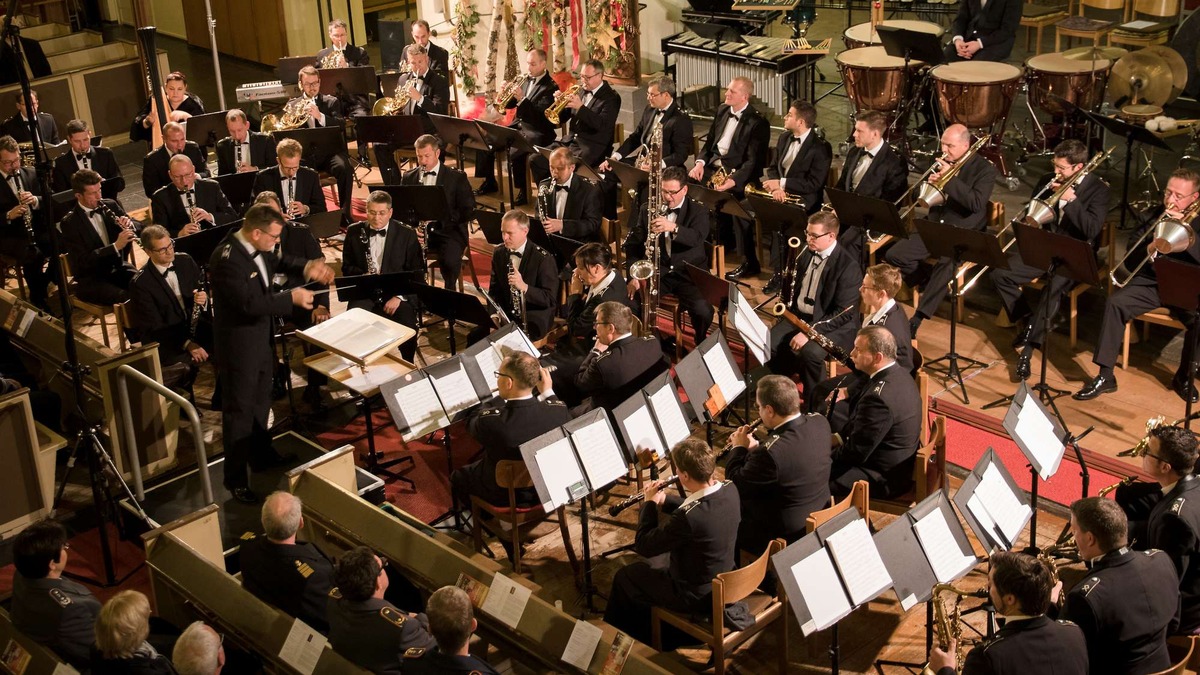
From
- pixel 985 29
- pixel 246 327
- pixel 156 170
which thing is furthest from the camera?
pixel 985 29

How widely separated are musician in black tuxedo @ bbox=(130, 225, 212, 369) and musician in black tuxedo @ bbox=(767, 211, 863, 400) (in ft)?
12.6

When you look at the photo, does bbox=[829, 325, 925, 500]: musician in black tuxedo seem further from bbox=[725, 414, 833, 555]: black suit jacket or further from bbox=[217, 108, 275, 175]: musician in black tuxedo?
bbox=[217, 108, 275, 175]: musician in black tuxedo

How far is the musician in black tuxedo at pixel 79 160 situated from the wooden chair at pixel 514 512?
5433mm

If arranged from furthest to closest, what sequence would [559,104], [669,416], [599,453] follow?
[559,104] < [669,416] < [599,453]

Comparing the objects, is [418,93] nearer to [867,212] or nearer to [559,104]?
[559,104]

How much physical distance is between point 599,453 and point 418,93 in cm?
671

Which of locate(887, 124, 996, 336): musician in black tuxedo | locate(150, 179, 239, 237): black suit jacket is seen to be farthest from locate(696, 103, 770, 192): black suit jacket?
locate(150, 179, 239, 237): black suit jacket

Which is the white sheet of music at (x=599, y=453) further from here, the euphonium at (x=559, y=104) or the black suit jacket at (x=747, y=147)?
the euphonium at (x=559, y=104)

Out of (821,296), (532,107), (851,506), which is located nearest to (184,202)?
(532,107)

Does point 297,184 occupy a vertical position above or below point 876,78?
below

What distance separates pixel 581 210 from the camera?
927cm

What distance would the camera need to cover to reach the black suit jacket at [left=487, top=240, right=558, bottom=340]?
8.34 m

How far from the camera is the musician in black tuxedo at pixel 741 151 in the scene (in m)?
9.93

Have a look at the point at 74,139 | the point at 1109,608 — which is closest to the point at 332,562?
the point at 1109,608
